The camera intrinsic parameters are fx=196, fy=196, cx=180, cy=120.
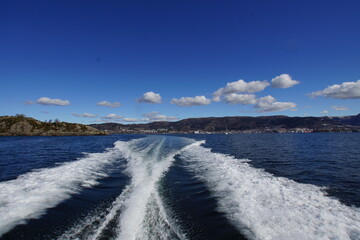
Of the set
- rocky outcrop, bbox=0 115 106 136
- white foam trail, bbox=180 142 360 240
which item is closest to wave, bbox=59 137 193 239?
white foam trail, bbox=180 142 360 240

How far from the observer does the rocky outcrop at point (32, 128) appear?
124650 mm

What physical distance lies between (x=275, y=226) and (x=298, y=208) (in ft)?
7.58

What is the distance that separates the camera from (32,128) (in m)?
130

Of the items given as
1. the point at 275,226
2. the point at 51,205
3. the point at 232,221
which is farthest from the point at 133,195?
the point at 275,226

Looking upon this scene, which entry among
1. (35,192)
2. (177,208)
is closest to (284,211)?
(177,208)

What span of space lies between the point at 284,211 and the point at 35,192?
12320mm

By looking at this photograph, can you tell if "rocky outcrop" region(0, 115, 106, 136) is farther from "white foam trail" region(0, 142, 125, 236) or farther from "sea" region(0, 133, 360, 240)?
"sea" region(0, 133, 360, 240)

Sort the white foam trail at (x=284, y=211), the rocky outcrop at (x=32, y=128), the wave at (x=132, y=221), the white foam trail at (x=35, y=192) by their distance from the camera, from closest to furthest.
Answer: the wave at (x=132, y=221)
the white foam trail at (x=284, y=211)
the white foam trail at (x=35, y=192)
the rocky outcrop at (x=32, y=128)

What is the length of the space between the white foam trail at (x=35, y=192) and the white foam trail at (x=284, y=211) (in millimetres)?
8019

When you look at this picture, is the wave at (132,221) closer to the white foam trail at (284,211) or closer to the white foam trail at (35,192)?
the white foam trail at (35,192)

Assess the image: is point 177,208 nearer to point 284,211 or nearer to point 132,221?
point 132,221

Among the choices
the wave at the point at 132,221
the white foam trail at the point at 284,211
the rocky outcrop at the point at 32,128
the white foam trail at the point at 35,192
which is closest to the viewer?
the wave at the point at 132,221

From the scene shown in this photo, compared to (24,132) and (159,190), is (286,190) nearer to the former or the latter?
(159,190)

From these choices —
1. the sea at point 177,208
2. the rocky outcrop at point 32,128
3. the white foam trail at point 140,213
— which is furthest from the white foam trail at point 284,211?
the rocky outcrop at point 32,128
